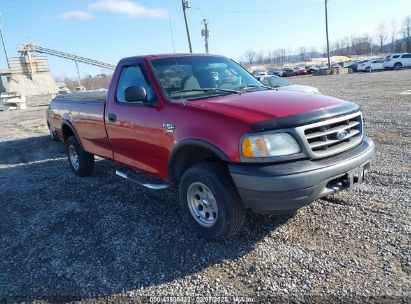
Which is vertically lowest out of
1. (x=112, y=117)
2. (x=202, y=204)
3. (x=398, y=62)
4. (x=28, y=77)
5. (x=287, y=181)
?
(x=398, y=62)

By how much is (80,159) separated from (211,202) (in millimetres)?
3617

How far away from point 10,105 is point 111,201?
27806 millimetres

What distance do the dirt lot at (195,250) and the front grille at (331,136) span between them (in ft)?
3.06

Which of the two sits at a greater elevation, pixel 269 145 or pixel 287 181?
pixel 269 145

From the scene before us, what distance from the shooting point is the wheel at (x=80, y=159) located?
6305mm

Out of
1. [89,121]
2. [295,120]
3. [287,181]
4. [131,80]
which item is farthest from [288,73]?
[287,181]

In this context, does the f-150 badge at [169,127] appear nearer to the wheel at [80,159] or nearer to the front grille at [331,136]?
the front grille at [331,136]

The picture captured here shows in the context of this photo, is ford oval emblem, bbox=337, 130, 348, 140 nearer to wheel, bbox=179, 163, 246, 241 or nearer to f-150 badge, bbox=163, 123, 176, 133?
wheel, bbox=179, 163, 246, 241

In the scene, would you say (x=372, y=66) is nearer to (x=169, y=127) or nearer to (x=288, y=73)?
(x=288, y=73)

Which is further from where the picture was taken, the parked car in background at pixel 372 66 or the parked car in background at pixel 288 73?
the parked car in background at pixel 288 73

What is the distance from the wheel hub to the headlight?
0.68 meters

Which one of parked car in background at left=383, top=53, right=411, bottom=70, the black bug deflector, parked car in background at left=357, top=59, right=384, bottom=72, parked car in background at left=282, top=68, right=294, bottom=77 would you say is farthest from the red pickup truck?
parked car in background at left=282, top=68, right=294, bottom=77

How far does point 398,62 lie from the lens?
1565 inches

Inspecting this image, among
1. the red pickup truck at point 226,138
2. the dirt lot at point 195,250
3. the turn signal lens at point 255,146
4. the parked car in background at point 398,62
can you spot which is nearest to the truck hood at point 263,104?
the red pickup truck at point 226,138
